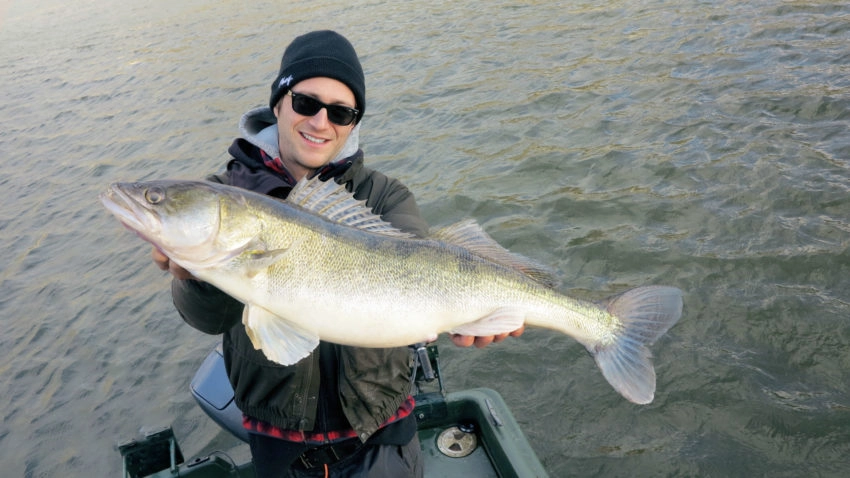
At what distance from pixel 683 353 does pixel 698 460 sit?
0.94 metres

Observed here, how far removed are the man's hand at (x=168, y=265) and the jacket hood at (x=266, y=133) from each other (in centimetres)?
87

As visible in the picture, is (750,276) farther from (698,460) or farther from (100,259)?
(100,259)

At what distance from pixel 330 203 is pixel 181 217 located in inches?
23.8

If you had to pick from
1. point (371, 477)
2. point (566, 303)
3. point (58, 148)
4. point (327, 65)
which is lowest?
point (58, 148)

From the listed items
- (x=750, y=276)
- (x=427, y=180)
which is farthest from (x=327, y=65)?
(x=427, y=180)

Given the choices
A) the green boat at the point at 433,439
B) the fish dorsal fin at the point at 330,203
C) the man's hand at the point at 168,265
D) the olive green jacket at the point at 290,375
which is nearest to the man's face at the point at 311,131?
the olive green jacket at the point at 290,375

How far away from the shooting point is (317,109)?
326 cm

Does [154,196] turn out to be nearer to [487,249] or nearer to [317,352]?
[317,352]

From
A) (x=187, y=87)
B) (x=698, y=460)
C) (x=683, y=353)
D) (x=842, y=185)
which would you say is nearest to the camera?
(x=698, y=460)

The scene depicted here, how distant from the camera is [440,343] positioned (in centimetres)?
562

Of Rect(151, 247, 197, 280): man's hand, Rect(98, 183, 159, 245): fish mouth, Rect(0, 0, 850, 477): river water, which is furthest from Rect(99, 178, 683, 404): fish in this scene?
Rect(0, 0, 850, 477): river water

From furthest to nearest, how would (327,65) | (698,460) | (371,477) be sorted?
1. (698,460)
2. (327,65)
3. (371,477)

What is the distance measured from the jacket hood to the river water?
55.8 inches

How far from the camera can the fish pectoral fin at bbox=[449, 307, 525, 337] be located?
9.36 ft
